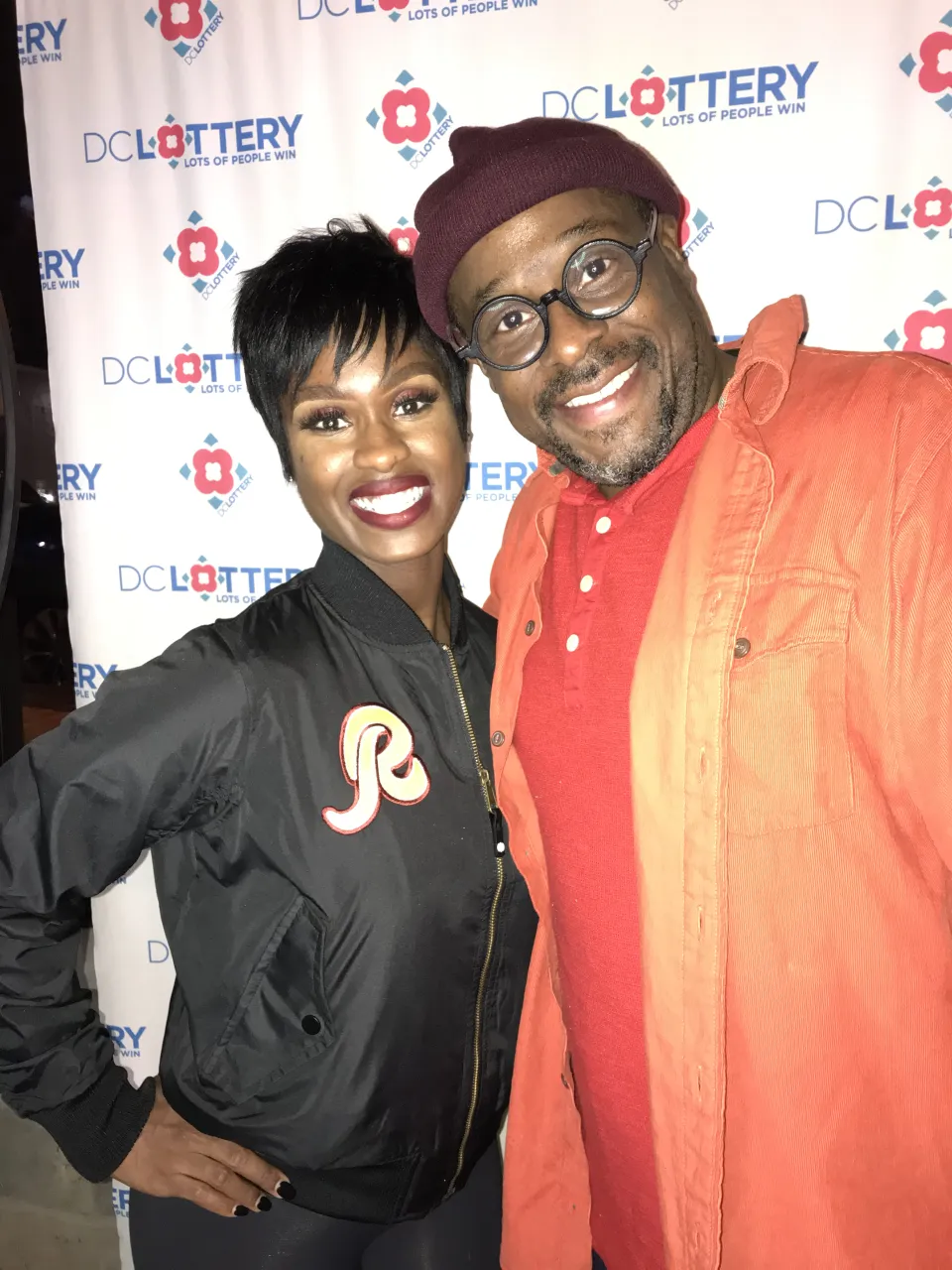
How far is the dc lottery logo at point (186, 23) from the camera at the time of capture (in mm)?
1980

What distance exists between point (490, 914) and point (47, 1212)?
233 centimetres

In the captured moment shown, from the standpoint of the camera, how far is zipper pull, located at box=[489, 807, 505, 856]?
1331 mm

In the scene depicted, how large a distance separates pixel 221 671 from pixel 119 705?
0.51 ft

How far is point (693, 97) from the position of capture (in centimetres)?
180

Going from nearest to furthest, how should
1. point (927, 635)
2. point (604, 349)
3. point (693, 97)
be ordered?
point (927, 635) < point (604, 349) < point (693, 97)

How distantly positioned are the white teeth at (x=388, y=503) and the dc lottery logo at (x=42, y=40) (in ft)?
5.69

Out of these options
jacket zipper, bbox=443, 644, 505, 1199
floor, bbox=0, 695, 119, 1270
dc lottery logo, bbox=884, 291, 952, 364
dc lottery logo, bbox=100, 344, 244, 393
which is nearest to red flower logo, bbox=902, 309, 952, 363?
dc lottery logo, bbox=884, 291, 952, 364

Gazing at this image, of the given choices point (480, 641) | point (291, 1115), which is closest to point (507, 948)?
point (291, 1115)

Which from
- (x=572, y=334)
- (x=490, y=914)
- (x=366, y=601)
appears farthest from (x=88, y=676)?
(x=572, y=334)

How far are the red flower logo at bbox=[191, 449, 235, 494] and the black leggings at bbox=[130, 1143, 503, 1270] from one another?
1.62 m

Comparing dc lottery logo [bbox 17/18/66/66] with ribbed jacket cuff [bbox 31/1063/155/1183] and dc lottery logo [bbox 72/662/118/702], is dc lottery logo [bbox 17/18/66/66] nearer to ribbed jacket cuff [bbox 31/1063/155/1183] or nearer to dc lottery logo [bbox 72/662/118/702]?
dc lottery logo [bbox 72/662/118/702]

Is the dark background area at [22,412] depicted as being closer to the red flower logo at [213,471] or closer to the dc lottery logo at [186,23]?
the red flower logo at [213,471]

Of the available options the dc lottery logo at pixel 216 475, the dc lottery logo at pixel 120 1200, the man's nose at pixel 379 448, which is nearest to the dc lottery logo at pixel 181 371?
the dc lottery logo at pixel 216 475

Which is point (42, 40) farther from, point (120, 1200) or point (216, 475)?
point (120, 1200)
